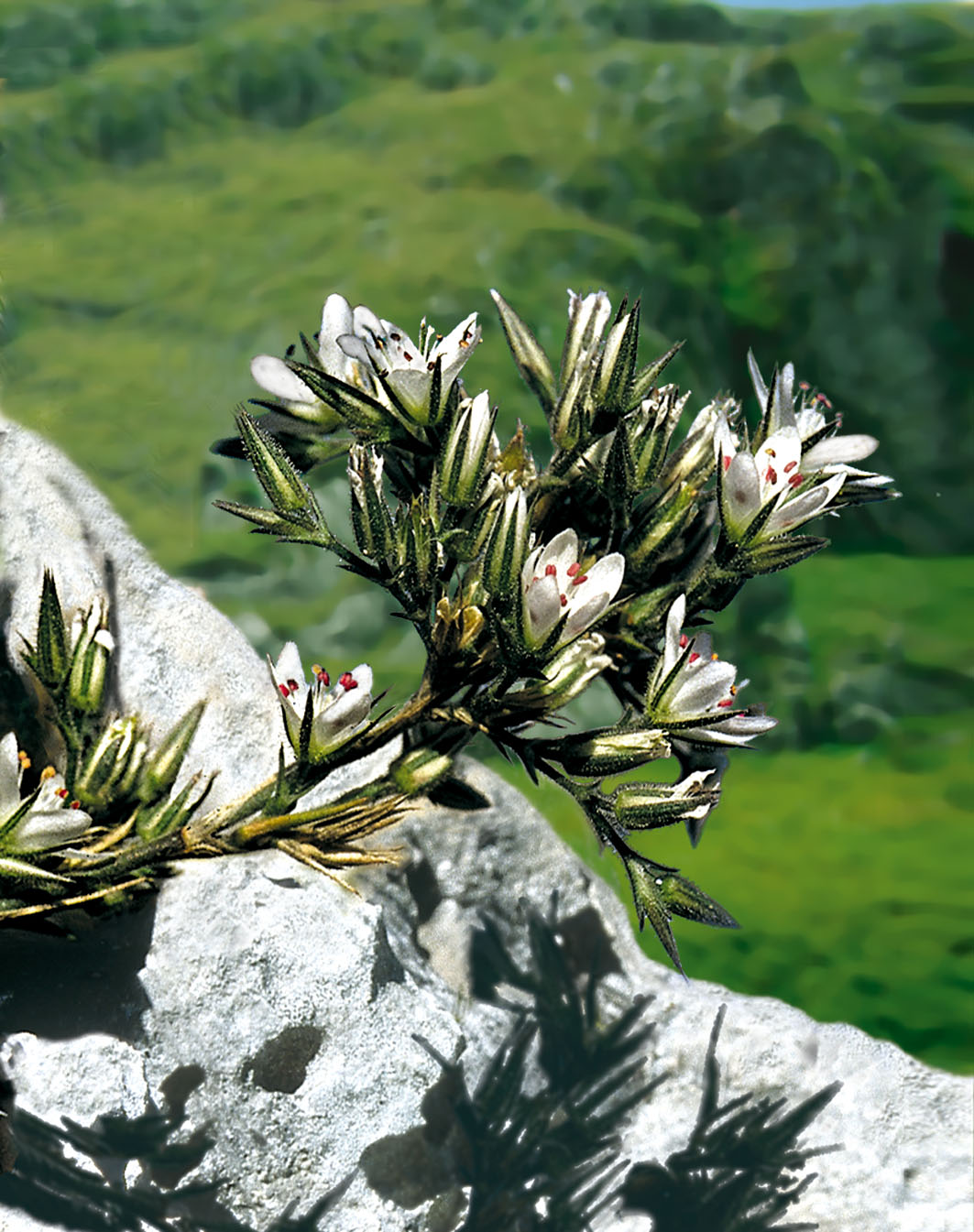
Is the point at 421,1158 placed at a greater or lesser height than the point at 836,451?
lesser

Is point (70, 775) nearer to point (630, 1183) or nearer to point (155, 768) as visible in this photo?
point (155, 768)

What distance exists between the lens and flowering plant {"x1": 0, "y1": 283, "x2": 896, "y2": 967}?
48 cm

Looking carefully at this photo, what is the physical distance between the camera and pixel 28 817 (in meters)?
0.52

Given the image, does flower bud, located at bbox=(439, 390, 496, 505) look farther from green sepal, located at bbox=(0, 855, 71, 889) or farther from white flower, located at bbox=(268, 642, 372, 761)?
green sepal, located at bbox=(0, 855, 71, 889)

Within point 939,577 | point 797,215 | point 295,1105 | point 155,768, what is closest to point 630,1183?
point 295,1105

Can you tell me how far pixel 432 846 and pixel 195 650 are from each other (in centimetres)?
21

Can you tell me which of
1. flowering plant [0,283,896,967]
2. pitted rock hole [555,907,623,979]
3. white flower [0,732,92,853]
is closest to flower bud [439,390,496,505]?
flowering plant [0,283,896,967]

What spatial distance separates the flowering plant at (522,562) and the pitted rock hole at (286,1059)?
0.16 metres

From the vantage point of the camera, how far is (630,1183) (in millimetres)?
749

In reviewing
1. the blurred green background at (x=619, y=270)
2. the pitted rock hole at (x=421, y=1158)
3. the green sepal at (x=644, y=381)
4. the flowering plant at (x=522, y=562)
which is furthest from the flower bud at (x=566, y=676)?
the blurred green background at (x=619, y=270)

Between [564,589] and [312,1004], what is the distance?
13.0 inches

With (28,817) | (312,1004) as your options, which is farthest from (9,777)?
(312,1004)

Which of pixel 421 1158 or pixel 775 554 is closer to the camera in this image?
pixel 775 554

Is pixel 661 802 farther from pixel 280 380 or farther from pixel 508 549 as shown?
pixel 280 380
